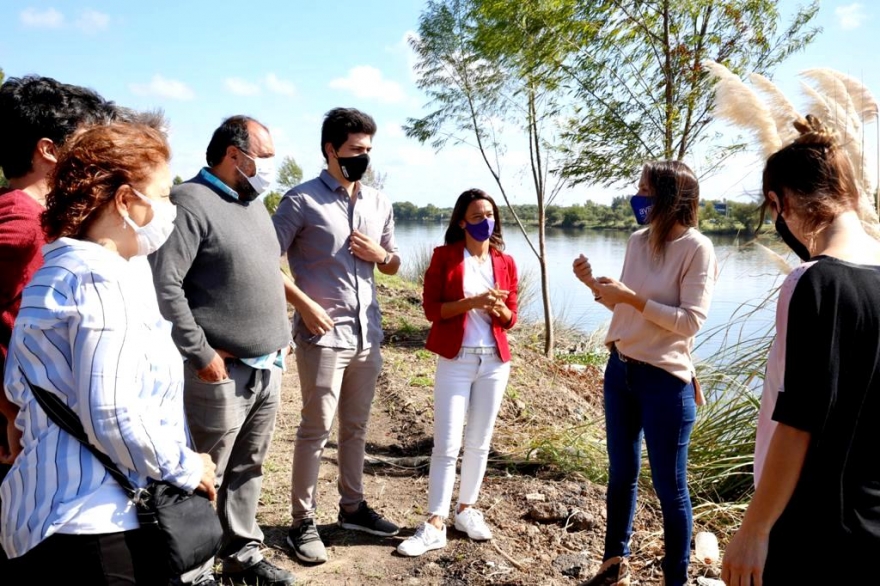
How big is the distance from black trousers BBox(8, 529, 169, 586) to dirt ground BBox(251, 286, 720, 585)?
1804mm

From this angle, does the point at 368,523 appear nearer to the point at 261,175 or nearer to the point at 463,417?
the point at 463,417

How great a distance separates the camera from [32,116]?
2.33 m

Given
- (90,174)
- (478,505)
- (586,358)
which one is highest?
(90,174)

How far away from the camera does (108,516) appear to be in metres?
1.71

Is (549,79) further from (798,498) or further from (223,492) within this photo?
(798,498)

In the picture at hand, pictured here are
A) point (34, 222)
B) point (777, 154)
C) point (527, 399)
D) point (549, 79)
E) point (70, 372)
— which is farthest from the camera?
point (549, 79)

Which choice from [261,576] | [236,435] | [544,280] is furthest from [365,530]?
[544,280]

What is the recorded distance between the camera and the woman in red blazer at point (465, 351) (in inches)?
148

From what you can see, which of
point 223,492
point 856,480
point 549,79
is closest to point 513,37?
point 549,79

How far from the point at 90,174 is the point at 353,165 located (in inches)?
80.5

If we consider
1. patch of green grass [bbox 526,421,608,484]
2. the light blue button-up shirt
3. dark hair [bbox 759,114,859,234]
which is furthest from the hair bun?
patch of green grass [bbox 526,421,608,484]

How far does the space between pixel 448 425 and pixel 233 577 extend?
4.33 ft

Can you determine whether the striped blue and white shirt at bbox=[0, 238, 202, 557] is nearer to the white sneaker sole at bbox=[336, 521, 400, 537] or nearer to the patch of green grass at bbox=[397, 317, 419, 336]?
the white sneaker sole at bbox=[336, 521, 400, 537]

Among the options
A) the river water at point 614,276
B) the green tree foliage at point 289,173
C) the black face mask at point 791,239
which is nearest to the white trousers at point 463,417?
the river water at point 614,276
